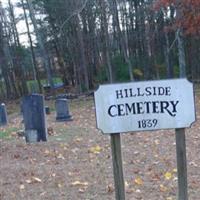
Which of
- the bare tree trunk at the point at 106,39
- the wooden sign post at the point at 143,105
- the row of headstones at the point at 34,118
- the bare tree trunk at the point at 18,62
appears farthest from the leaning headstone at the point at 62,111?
the bare tree trunk at the point at 18,62

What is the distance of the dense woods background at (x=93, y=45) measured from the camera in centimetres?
3316

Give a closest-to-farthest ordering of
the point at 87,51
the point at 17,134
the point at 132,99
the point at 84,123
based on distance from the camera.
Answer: the point at 132,99 < the point at 17,134 < the point at 84,123 < the point at 87,51

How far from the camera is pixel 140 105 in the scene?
3.76m

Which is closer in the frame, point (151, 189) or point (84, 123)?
point (151, 189)

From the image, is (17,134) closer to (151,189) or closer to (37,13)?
(151,189)

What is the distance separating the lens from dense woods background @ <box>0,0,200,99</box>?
3316cm

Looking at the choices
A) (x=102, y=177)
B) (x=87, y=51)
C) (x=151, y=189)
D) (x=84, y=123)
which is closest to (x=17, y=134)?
(x=84, y=123)

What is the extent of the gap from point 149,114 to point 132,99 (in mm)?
183

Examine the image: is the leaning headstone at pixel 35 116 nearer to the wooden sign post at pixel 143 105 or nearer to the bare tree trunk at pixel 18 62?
the wooden sign post at pixel 143 105

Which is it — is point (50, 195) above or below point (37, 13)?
below

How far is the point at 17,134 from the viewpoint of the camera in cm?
1191

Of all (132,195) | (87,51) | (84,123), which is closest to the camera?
(132,195)

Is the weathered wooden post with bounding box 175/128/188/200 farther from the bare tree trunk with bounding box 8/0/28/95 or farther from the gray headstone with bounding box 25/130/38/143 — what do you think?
the bare tree trunk with bounding box 8/0/28/95

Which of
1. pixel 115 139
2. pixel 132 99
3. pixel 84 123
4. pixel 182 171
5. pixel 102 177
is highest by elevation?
pixel 132 99
